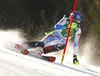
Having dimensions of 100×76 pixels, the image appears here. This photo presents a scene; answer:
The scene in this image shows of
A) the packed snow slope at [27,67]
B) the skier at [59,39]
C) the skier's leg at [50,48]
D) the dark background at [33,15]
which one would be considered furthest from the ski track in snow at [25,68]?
the dark background at [33,15]

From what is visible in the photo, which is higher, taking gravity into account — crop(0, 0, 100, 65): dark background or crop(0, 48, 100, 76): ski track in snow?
crop(0, 0, 100, 65): dark background

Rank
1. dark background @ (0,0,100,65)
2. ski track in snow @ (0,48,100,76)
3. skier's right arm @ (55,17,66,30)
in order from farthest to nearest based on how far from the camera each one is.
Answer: dark background @ (0,0,100,65)
skier's right arm @ (55,17,66,30)
ski track in snow @ (0,48,100,76)

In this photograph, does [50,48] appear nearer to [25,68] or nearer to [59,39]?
[59,39]

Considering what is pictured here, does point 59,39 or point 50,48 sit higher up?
point 59,39

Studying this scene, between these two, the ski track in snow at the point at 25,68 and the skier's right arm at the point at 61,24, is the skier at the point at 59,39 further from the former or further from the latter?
the ski track in snow at the point at 25,68

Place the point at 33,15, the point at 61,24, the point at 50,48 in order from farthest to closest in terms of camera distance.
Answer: the point at 33,15 → the point at 50,48 → the point at 61,24

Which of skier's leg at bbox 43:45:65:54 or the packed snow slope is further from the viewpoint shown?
skier's leg at bbox 43:45:65:54

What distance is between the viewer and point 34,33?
7.91m

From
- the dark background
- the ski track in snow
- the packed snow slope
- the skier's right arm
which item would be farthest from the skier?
the dark background

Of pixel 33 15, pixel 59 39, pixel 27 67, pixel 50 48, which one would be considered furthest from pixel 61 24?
pixel 33 15

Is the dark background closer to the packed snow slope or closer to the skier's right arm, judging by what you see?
the packed snow slope

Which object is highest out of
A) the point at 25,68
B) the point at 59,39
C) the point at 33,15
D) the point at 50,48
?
the point at 33,15

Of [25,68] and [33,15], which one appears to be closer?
[25,68]

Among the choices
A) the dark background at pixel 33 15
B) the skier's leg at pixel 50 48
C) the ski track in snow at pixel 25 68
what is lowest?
the ski track in snow at pixel 25 68
